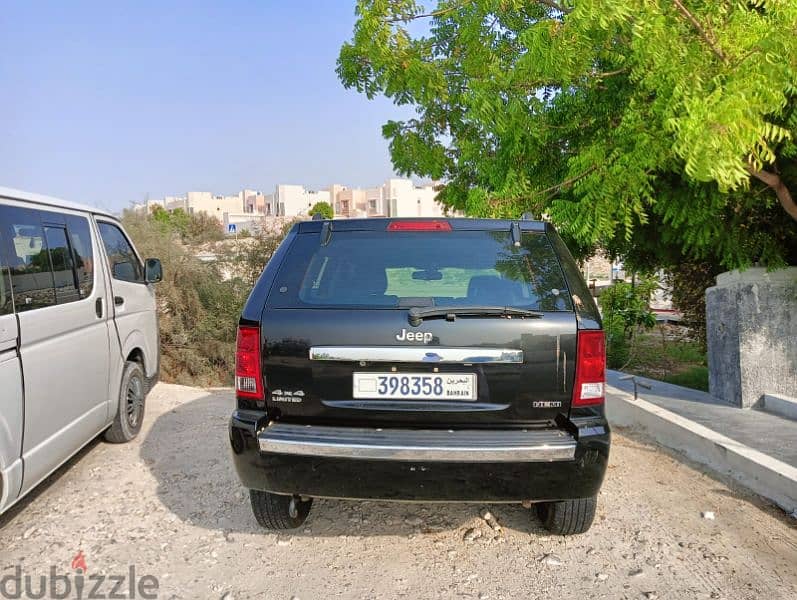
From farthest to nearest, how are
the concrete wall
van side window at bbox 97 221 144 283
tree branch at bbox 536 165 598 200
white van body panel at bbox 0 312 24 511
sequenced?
the concrete wall, tree branch at bbox 536 165 598 200, van side window at bbox 97 221 144 283, white van body panel at bbox 0 312 24 511

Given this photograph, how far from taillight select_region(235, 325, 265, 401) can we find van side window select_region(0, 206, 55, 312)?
1.47m

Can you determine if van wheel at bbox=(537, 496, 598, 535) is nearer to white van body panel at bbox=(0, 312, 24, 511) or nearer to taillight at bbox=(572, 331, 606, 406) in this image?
taillight at bbox=(572, 331, 606, 406)

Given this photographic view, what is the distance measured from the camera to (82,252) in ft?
15.4

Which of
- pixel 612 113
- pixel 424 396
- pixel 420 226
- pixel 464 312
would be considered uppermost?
pixel 612 113

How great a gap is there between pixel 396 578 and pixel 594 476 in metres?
1.12

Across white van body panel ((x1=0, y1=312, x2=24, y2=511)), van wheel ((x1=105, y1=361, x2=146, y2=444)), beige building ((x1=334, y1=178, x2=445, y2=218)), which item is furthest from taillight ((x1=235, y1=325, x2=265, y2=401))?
beige building ((x1=334, y1=178, x2=445, y2=218))

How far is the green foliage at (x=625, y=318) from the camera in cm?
1032

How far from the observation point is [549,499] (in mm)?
2916

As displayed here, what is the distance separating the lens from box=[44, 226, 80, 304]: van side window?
162 inches

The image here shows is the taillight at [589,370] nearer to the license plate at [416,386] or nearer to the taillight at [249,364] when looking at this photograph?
the license plate at [416,386]

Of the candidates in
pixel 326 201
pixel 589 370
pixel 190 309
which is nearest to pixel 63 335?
pixel 589 370

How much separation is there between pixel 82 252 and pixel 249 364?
98.3 inches

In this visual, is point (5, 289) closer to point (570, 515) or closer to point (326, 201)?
point (570, 515)

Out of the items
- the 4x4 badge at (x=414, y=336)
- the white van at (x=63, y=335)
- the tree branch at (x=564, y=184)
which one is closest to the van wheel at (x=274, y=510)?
the 4x4 badge at (x=414, y=336)
